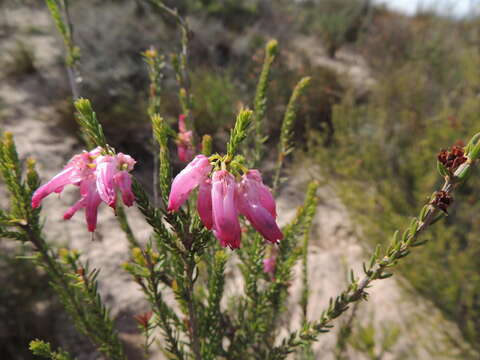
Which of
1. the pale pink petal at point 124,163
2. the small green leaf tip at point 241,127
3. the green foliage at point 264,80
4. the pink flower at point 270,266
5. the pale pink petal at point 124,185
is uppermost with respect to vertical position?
the green foliage at point 264,80

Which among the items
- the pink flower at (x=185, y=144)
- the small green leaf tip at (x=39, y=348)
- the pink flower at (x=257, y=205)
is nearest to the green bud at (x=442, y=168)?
the pink flower at (x=257, y=205)

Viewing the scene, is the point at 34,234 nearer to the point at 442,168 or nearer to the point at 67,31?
the point at 67,31

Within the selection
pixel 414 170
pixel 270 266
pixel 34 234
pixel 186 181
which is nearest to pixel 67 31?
pixel 34 234

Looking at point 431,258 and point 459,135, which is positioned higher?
point 459,135

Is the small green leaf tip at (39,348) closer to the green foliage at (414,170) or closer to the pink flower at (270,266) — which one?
the pink flower at (270,266)

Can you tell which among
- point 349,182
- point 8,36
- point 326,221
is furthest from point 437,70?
point 8,36

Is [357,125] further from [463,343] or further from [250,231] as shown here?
[250,231]

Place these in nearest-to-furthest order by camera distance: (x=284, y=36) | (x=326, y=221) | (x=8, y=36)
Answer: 1. (x=326, y=221)
2. (x=8, y=36)
3. (x=284, y=36)

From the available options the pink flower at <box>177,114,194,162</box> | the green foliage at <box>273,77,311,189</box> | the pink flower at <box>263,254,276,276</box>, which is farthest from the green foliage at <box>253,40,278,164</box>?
the pink flower at <box>263,254,276,276</box>

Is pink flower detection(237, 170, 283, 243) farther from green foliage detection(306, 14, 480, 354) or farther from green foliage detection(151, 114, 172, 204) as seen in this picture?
green foliage detection(306, 14, 480, 354)
